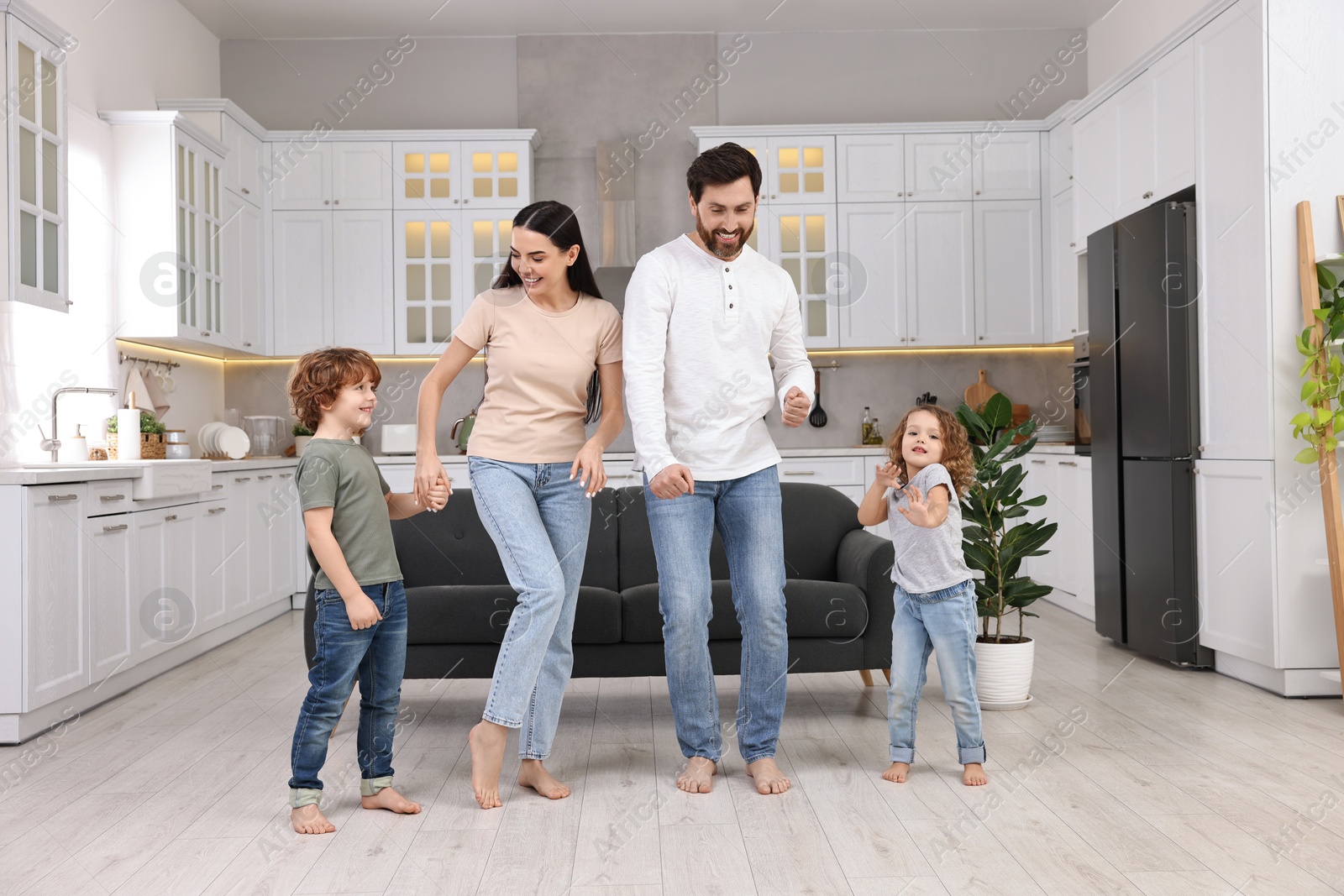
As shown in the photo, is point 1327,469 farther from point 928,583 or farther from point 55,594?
point 55,594

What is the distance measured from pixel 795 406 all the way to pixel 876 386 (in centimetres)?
423

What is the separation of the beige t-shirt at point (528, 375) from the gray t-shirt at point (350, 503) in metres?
0.25

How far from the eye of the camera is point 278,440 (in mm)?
6148

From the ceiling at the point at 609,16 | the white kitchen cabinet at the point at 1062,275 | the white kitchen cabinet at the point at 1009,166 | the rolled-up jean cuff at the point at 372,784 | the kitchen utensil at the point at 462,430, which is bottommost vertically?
the rolled-up jean cuff at the point at 372,784

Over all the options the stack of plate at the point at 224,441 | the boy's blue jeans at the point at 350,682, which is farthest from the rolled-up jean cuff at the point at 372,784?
the stack of plate at the point at 224,441

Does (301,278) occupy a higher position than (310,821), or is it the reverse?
(301,278)

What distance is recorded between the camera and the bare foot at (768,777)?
2494 millimetres

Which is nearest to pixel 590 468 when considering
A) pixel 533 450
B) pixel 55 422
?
pixel 533 450

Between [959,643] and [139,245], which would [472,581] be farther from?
[139,245]

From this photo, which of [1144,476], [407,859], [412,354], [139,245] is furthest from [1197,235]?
[139,245]

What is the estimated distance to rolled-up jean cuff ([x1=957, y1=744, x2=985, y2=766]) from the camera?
8.43 feet

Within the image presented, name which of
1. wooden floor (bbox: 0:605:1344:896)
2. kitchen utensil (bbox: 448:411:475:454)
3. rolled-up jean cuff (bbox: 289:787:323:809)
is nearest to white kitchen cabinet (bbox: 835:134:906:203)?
kitchen utensil (bbox: 448:411:475:454)

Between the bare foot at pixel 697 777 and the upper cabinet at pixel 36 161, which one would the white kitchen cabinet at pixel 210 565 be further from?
the bare foot at pixel 697 777

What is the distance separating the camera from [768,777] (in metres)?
2.52
